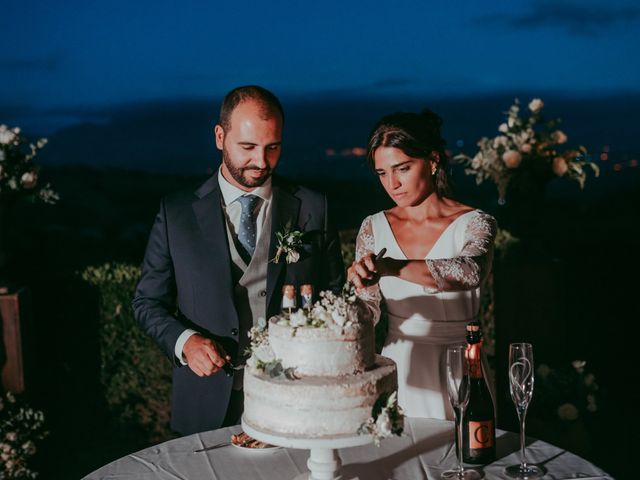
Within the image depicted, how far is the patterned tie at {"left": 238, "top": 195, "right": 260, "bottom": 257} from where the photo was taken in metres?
3.12

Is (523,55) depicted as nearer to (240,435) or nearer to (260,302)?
(260,302)

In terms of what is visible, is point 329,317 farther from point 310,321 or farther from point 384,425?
point 384,425

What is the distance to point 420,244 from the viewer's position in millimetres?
3254

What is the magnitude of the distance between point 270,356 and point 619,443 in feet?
15.1

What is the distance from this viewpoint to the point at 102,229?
8.23 metres

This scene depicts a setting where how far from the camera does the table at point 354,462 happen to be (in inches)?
88.7

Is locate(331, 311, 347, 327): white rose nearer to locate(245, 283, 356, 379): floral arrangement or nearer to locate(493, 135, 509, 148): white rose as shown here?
locate(245, 283, 356, 379): floral arrangement

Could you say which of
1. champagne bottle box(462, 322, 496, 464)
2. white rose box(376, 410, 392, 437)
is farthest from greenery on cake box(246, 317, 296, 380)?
champagne bottle box(462, 322, 496, 464)

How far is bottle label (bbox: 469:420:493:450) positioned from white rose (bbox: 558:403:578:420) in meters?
3.09

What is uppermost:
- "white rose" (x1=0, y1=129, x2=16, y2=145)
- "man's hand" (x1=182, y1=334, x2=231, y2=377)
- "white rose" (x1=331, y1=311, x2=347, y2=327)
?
"white rose" (x1=0, y1=129, x2=16, y2=145)

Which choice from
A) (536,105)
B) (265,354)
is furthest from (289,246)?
(536,105)

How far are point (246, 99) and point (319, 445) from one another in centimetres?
151

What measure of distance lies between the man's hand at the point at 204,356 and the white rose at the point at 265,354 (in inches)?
18.2

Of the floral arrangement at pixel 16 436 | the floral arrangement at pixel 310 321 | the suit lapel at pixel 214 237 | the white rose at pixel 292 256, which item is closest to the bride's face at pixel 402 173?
the white rose at pixel 292 256
